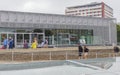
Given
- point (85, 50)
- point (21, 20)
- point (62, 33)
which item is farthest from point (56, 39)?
point (85, 50)

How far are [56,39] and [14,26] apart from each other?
25.4 ft

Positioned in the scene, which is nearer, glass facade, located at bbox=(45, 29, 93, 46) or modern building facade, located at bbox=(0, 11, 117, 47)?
modern building facade, located at bbox=(0, 11, 117, 47)

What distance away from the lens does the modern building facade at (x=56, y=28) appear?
1636 inches

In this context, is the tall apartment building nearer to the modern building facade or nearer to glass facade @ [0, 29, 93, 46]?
the modern building facade

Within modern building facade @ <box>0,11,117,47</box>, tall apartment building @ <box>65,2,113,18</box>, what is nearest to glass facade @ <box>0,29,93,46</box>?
modern building facade @ <box>0,11,117,47</box>

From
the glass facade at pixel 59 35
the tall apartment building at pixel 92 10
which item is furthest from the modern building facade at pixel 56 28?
the tall apartment building at pixel 92 10

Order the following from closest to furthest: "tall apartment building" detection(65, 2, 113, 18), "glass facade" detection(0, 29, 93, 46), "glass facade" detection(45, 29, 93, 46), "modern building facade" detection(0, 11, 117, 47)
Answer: "glass facade" detection(0, 29, 93, 46), "modern building facade" detection(0, 11, 117, 47), "glass facade" detection(45, 29, 93, 46), "tall apartment building" detection(65, 2, 113, 18)

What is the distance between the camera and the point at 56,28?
47.8 m

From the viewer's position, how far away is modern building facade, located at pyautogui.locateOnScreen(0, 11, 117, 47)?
41.6 metres

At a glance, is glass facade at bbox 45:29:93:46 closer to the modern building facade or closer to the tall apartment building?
the modern building facade

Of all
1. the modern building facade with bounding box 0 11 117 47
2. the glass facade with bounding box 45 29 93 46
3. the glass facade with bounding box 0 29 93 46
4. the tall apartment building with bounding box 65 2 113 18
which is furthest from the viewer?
the tall apartment building with bounding box 65 2 113 18

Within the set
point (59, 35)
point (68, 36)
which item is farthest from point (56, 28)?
point (68, 36)

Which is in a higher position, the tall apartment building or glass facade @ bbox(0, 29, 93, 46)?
the tall apartment building

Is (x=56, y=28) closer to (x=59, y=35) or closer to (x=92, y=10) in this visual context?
(x=59, y=35)
